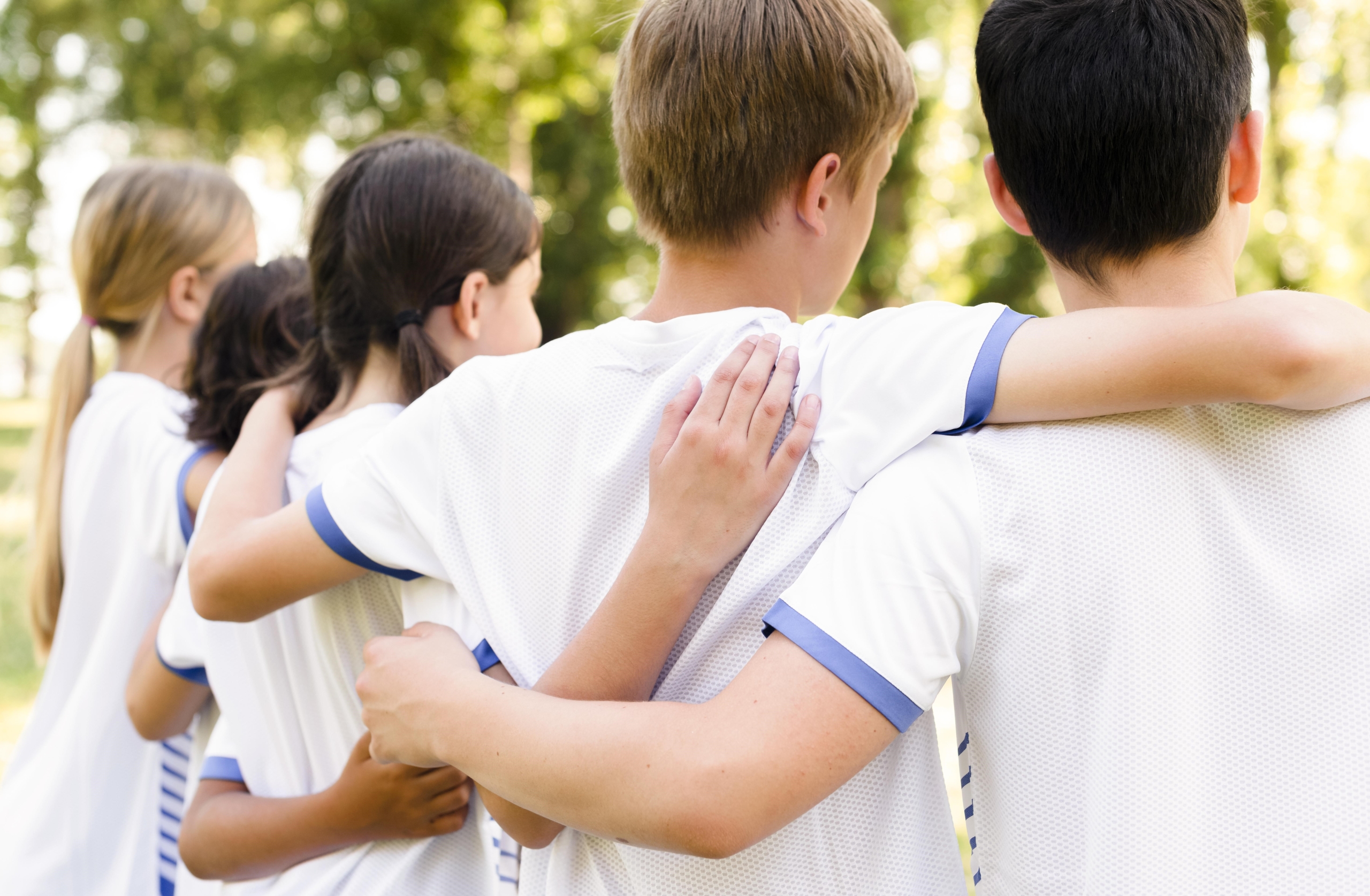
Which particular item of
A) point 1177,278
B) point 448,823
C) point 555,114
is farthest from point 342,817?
point 555,114

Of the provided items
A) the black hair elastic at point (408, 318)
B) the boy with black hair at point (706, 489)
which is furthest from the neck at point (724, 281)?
the black hair elastic at point (408, 318)

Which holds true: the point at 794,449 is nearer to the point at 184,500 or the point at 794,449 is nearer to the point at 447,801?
the point at 447,801

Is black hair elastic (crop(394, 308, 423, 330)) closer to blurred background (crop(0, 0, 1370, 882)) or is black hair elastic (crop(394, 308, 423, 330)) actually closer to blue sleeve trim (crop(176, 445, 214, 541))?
blue sleeve trim (crop(176, 445, 214, 541))

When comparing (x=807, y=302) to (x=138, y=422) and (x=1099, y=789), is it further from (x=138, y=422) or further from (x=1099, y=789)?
(x=138, y=422)

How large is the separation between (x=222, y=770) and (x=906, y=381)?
1.52 m

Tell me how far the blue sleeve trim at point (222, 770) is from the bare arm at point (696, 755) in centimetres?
93

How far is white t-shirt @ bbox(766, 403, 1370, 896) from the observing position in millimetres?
1157

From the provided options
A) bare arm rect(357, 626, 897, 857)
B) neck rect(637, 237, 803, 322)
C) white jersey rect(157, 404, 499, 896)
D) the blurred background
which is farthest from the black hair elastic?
the blurred background

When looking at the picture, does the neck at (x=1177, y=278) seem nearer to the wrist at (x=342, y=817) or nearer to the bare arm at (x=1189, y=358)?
the bare arm at (x=1189, y=358)

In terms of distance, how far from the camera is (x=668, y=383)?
1366mm

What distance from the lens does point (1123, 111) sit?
4.14 ft

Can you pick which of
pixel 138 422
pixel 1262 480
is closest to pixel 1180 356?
pixel 1262 480

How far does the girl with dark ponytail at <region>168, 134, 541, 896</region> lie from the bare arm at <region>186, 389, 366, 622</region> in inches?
2.1

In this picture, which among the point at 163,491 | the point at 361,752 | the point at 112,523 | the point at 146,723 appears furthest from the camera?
the point at 112,523
